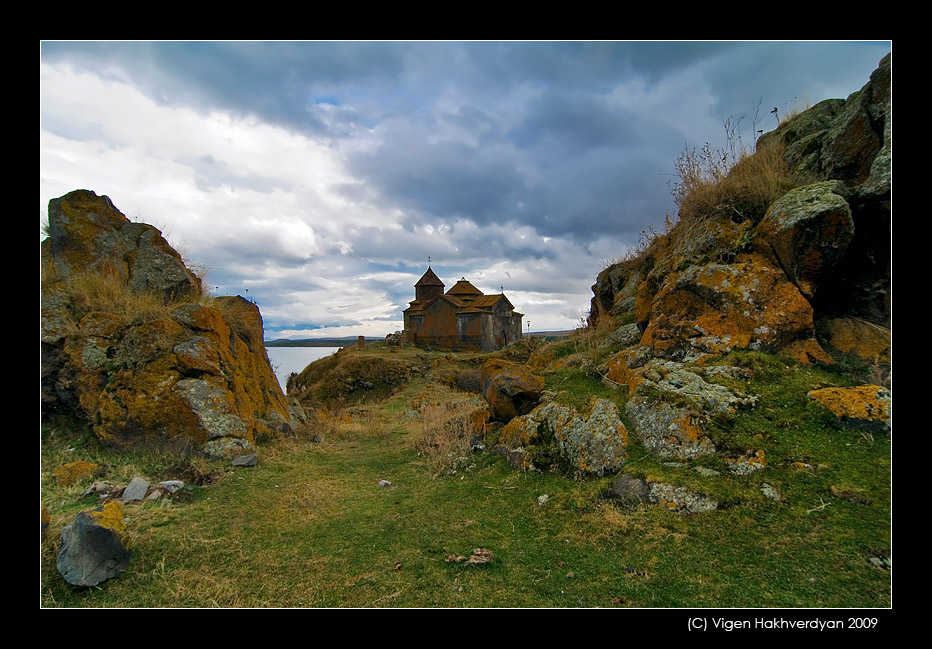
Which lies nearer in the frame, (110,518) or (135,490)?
(110,518)

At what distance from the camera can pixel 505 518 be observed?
444 centimetres

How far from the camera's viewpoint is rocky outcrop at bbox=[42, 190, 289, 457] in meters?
7.13

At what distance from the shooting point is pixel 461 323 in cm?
3688

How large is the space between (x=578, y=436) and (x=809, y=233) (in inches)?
174

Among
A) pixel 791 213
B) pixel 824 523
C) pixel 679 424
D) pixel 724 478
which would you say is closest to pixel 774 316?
pixel 791 213

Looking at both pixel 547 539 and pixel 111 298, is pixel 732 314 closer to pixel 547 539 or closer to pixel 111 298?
pixel 547 539

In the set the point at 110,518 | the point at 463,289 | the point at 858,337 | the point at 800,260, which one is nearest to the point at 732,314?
the point at 800,260

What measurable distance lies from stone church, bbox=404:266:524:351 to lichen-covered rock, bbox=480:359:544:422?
28.5 meters

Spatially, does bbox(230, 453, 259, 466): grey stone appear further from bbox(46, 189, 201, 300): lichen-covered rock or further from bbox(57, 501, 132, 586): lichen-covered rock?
bbox(46, 189, 201, 300): lichen-covered rock

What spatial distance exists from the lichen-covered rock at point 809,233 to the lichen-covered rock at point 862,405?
2186 millimetres

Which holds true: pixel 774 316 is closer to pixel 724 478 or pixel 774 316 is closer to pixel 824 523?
pixel 724 478

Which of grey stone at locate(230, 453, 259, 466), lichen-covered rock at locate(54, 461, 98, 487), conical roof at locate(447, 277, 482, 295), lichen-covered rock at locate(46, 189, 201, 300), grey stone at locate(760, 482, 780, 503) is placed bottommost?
grey stone at locate(230, 453, 259, 466)

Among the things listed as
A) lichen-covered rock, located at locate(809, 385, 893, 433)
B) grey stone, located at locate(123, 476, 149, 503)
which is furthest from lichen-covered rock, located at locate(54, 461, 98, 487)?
lichen-covered rock, located at locate(809, 385, 893, 433)
